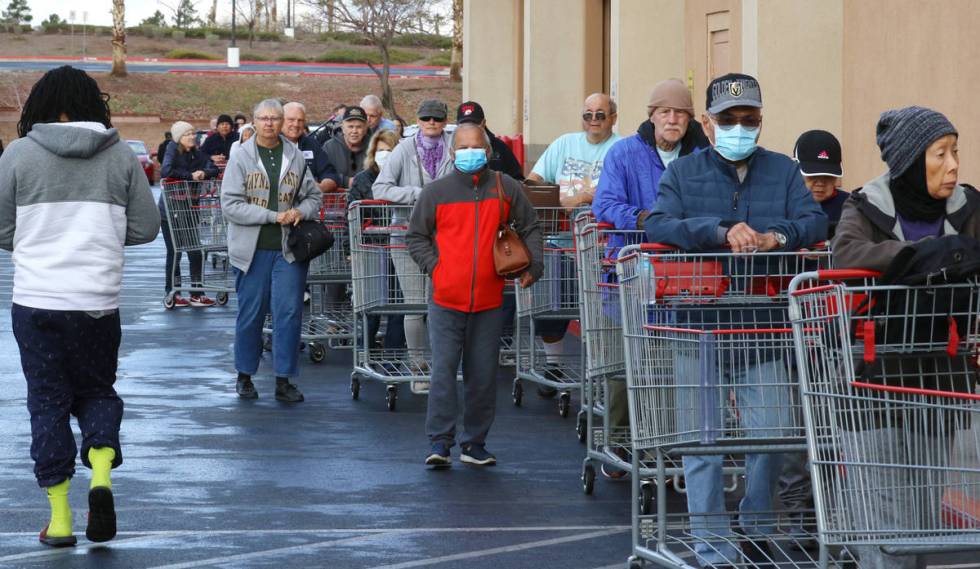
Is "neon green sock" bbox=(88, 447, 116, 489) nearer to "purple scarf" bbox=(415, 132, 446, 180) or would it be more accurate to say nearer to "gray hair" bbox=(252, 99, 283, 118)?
"gray hair" bbox=(252, 99, 283, 118)

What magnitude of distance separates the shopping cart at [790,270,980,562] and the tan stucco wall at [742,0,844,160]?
24.1ft

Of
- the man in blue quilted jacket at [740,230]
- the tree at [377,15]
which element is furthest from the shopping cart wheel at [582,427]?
the tree at [377,15]

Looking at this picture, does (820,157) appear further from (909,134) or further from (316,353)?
(316,353)

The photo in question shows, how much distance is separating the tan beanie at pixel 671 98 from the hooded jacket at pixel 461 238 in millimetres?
1023

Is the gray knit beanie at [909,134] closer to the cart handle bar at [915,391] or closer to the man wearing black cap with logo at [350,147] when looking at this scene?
the cart handle bar at [915,391]

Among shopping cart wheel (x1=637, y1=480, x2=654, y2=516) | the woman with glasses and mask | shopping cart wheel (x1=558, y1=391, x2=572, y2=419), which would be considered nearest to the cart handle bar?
shopping cart wheel (x1=637, y1=480, x2=654, y2=516)

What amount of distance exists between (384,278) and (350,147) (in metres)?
4.35

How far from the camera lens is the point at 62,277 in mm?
7297

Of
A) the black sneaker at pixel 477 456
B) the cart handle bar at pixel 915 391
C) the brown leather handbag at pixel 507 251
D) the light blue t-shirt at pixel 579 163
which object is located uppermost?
→ the light blue t-shirt at pixel 579 163

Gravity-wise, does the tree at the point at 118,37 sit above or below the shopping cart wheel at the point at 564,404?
above

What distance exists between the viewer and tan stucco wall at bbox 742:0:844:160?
12.7m

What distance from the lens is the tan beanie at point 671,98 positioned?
8.91m

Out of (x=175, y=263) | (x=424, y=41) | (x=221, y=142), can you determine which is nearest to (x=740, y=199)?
(x=175, y=263)

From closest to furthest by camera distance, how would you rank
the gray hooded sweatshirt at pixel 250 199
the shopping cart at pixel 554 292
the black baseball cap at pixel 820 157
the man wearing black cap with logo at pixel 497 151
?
the black baseball cap at pixel 820 157, the shopping cart at pixel 554 292, the gray hooded sweatshirt at pixel 250 199, the man wearing black cap with logo at pixel 497 151
